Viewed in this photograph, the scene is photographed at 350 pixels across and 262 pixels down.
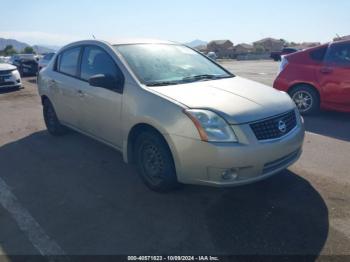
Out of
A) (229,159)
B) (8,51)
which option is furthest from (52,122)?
(8,51)

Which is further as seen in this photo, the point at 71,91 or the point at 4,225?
the point at 71,91

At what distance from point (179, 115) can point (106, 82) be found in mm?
1173

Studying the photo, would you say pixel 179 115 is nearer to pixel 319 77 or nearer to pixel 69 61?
pixel 69 61

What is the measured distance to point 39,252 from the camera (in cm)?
279

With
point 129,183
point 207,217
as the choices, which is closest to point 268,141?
point 207,217

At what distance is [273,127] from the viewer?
11.0ft

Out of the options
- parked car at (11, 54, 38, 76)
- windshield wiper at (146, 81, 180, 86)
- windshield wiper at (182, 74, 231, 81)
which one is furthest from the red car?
parked car at (11, 54, 38, 76)

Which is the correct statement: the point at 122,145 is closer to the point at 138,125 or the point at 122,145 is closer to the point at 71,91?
the point at 138,125

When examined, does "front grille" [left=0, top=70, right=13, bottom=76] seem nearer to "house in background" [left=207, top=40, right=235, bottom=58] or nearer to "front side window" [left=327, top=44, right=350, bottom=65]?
"front side window" [left=327, top=44, right=350, bottom=65]

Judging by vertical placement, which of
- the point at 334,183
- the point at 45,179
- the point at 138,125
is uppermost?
the point at 138,125

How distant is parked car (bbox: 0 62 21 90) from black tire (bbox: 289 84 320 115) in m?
9.93

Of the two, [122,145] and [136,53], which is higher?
[136,53]

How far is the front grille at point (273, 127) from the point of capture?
3223 mm

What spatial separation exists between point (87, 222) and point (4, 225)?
0.80m
